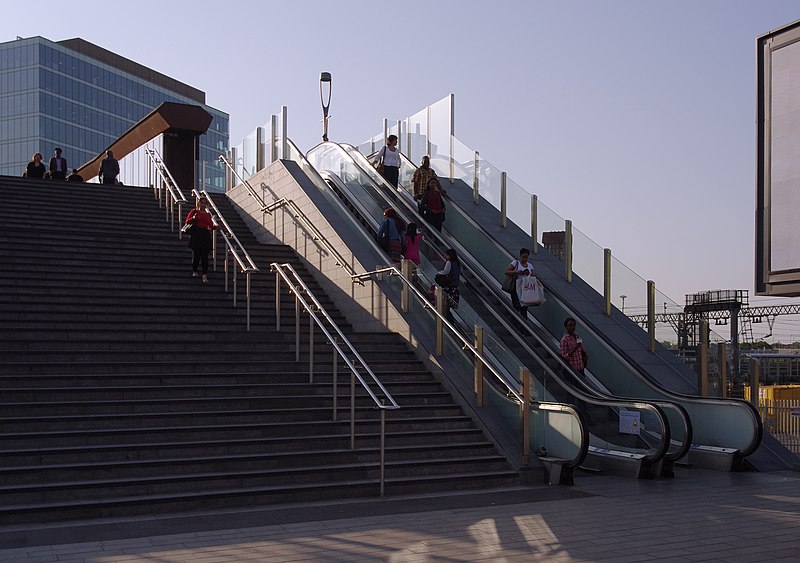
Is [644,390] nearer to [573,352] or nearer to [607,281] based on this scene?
[573,352]

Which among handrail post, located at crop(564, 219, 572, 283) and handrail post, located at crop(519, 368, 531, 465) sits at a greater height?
handrail post, located at crop(564, 219, 572, 283)

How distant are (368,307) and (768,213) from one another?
7707 mm

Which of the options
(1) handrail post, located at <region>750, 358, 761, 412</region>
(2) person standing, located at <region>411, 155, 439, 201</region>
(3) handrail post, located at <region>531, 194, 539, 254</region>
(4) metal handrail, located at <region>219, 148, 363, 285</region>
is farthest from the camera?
(2) person standing, located at <region>411, 155, 439, 201</region>

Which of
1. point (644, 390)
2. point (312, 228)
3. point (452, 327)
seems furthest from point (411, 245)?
point (644, 390)

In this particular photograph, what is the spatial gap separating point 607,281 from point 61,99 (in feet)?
244

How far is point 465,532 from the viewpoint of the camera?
7715mm

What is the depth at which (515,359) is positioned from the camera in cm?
1127

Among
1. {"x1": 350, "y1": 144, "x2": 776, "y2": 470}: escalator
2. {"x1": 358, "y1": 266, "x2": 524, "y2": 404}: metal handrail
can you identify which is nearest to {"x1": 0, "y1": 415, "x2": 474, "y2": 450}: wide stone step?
{"x1": 358, "y1": 266, "x2": 524, "y2": 404}: metal handrail

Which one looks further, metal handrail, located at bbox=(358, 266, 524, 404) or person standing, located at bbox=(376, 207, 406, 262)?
person standing, located at bbox=(376, 207, 406, 262)

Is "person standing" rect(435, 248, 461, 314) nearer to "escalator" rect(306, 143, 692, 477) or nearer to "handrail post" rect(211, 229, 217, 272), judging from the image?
"escalator" rect(306, 143, 692, 477)

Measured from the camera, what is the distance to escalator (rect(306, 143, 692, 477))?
10.9 meters

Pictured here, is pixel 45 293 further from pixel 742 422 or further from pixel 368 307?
pixel 742 422

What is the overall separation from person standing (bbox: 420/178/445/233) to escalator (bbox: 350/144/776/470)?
1.35 ft

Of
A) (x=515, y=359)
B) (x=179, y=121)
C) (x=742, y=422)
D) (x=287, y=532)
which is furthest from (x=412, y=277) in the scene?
(x=179, y=121)
